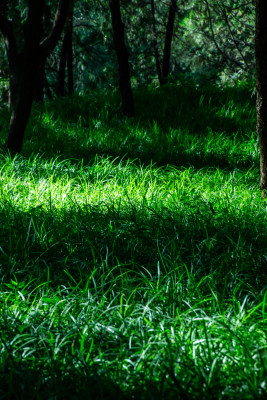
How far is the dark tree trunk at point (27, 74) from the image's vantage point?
5.21 metres

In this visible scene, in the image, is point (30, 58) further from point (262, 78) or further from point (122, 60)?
point (262, 78)

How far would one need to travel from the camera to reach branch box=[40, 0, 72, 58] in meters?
5.48

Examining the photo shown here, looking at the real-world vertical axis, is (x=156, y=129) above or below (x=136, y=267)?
above

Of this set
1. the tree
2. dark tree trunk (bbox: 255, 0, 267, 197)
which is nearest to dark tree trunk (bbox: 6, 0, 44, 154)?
the tree

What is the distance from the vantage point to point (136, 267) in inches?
115

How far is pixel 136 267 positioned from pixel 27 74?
11.7 ft

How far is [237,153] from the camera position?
5.66m

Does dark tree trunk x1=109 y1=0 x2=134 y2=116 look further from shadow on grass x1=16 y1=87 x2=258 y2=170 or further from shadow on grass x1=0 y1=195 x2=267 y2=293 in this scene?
shadow on grass x1=0 y1=195 x2=267 y2=293

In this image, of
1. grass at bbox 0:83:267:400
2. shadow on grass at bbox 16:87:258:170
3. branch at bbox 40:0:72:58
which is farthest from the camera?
shadow on grass at bbox 16:87:258:170

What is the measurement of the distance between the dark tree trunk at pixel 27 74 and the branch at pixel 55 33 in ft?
0.36

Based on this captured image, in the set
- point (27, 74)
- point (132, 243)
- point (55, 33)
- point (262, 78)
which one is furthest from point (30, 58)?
point (132, 243)

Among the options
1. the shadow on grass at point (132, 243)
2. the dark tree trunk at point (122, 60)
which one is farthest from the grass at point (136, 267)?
the dark tree trunk at point (122, 60)

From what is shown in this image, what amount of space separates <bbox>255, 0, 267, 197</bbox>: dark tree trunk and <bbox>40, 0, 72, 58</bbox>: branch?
2716 mm

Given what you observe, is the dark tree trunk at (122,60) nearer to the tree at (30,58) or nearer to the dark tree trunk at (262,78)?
the tree at (30,58)
